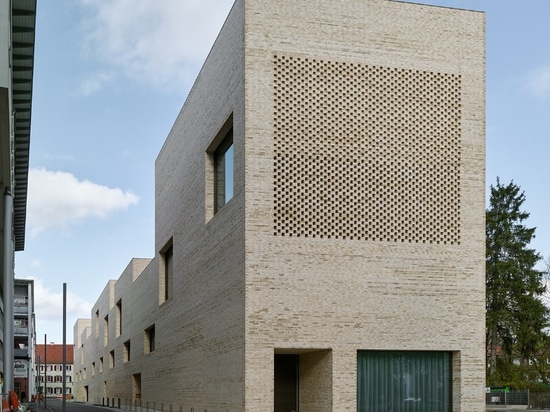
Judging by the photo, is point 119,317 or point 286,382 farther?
point 119,317

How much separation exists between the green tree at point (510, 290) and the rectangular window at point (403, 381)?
2935cm

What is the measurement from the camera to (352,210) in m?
→ 24.6

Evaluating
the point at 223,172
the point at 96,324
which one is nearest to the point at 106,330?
the point at 96,324

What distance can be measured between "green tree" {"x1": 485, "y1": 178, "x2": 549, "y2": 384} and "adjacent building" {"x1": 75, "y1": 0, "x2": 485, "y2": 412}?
29.4m

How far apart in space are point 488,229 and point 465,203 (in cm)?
3165

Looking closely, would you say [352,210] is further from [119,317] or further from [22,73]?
[119,317]

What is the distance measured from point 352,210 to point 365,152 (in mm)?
1912

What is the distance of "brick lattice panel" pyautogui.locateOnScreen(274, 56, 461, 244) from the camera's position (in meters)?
24.3

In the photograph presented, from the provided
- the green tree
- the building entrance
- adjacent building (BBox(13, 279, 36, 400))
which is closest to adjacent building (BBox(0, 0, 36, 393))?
the building entrance

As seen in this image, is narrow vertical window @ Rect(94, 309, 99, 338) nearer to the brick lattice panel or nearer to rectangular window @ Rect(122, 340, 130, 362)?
rectangular window @ Rect(122, 340, 130, 362)

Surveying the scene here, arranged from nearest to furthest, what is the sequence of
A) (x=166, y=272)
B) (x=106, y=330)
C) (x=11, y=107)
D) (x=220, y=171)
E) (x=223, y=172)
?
(x=11, y=107) → (x=223, y=172) → (x=220, y=171) → (x=166, y=272) → (x=106, y=330)

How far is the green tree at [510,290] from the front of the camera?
173 feet

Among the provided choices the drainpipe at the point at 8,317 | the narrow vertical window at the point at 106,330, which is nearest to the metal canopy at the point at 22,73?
the drainpipe at the point at 8,317

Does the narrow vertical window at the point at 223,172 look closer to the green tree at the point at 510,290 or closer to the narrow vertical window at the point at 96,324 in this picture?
the green tree at the point at 510,290
